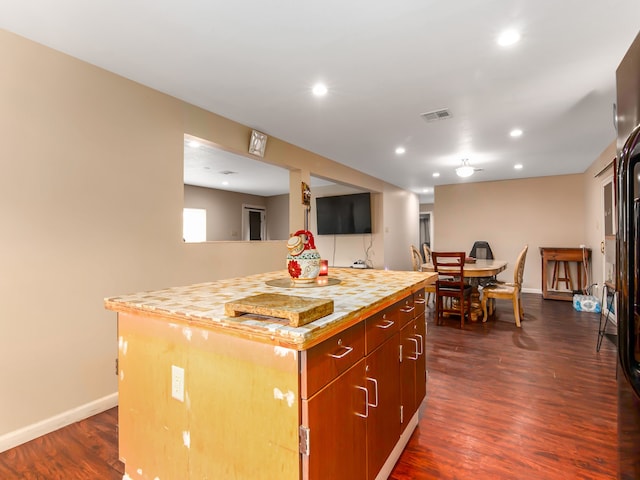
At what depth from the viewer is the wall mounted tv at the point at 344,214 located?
6.78 m

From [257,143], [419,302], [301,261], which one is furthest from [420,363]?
[257,143]

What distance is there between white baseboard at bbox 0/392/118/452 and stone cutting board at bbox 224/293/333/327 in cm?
181

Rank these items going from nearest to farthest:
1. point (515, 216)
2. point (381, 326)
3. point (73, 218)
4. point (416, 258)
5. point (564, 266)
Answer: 1. point (381, 326)
2. point (73, 218)
3. point (416, 258)
4. point (564, 266)
5. point (515, 216)

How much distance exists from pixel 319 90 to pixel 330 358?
2.26 metres

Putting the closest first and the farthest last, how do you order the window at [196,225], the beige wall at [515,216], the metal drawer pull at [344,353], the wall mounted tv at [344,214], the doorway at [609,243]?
1. the metal drawer pull at [344,353]
2. the doorway at [609,243]
3. the beige wall at [515,216]
4. the wall mounted tv at [344,214]
5. the window at [196,225]

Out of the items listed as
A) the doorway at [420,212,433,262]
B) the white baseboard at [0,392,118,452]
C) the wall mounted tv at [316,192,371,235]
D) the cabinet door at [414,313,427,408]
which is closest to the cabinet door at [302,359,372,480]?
the cabinet door at [414,313,427,408]

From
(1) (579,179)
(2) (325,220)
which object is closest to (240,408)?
(2) (325,220)

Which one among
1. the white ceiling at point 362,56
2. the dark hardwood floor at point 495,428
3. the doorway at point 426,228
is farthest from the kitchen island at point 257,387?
the doorway at point 426,228

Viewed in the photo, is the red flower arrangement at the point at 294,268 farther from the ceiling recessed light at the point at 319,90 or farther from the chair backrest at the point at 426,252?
the chair backrest at the point at 426,252

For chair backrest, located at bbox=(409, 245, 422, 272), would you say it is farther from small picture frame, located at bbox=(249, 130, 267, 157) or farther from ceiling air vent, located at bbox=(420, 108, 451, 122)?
small picture frame, located at bbox=(249, 130, 267, 157)

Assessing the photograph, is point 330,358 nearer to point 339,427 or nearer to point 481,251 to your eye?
point 339,427

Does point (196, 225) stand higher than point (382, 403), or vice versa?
point (196, 225)

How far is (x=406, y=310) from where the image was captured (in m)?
1.65

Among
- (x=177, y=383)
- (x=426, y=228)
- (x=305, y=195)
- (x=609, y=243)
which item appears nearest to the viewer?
(x=177, y=383)
